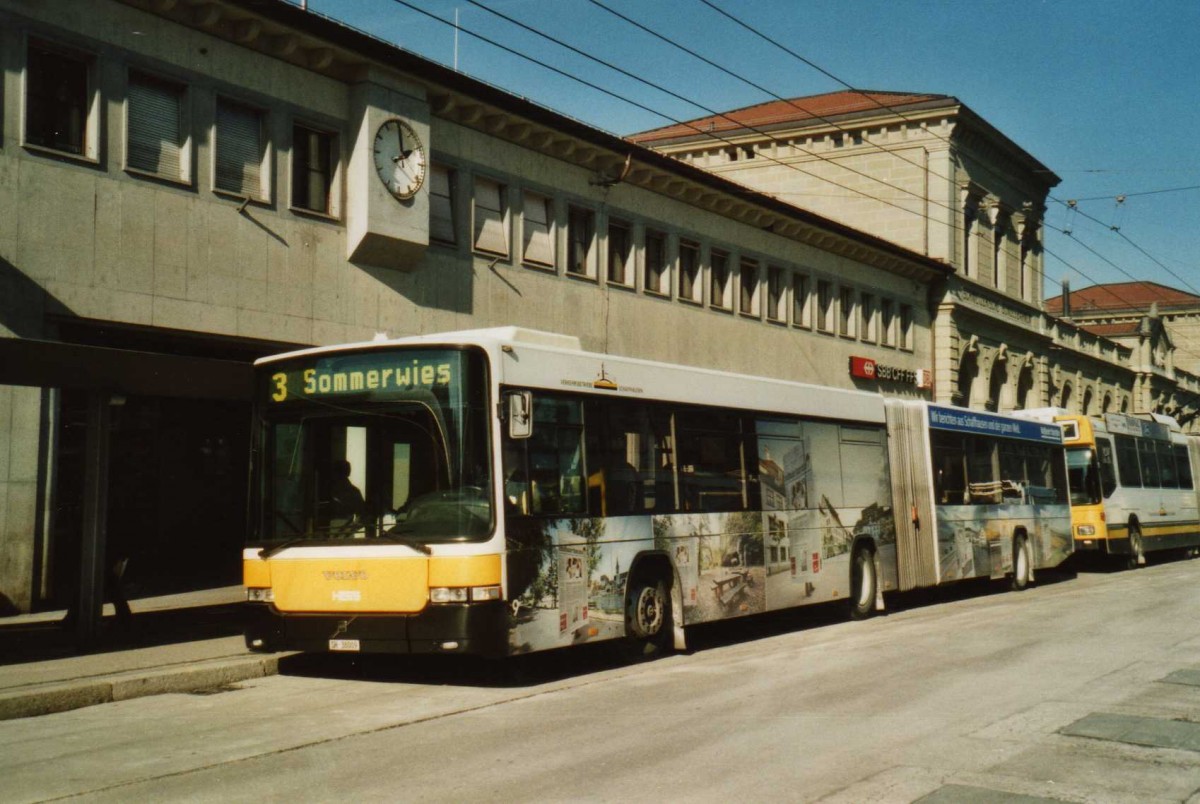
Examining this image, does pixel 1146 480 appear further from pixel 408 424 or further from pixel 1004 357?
pixel 408 424

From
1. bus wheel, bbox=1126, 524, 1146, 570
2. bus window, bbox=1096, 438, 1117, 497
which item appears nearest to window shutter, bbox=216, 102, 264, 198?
bus window, bbox=1096, 438, 1117, 497

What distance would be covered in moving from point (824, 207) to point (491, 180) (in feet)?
81.3

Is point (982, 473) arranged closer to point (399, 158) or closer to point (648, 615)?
point (648, 615)

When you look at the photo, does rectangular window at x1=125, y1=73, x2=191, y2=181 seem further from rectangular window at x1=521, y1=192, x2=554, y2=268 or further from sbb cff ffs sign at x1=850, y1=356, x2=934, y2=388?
sbb cff ffs sign at x1=850, y1=356, x2=934, y2=388

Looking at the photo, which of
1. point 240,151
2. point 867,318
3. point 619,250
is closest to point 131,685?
point 240,151

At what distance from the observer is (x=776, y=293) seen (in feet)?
117

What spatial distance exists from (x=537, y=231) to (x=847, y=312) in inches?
638

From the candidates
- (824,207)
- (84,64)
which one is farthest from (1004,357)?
(84,64)

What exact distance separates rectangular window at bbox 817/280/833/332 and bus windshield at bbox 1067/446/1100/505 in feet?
35.4

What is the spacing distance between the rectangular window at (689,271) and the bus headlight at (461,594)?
21114 millimetres

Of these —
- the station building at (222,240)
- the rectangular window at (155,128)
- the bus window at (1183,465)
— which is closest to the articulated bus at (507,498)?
the station building at (222,240)

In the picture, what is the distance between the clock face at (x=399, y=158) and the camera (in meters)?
21.3

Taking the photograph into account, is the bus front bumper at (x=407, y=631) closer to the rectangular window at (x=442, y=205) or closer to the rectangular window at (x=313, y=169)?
the rectangular window at (x=313, y=169)

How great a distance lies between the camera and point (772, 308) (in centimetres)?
3525
